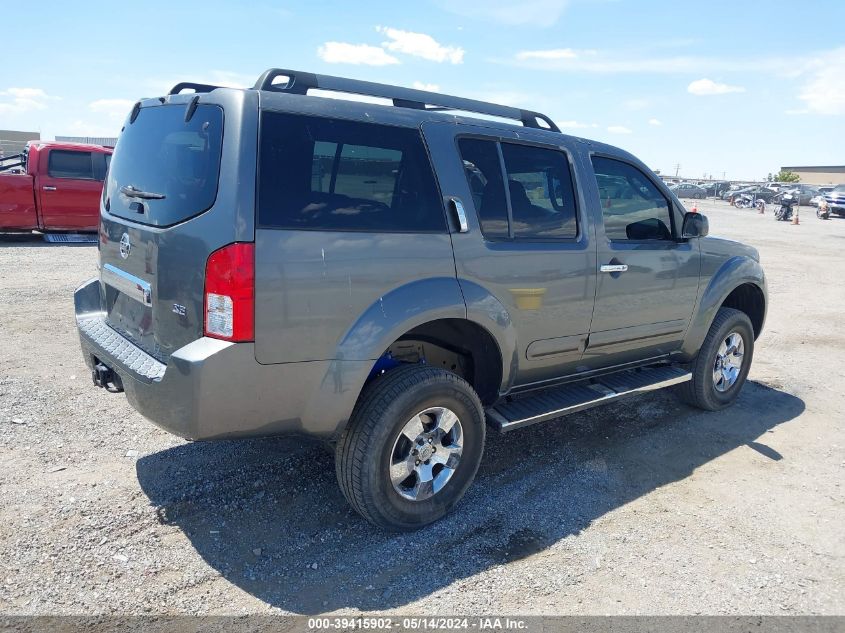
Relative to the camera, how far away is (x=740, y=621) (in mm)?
2770

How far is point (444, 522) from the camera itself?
3439 mm

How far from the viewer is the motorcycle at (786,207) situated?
3055 cm

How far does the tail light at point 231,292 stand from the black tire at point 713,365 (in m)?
3.74

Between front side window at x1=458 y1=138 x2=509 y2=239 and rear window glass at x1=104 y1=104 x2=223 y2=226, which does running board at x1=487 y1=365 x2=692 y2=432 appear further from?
rear window glass at x1=104 y1=104 x2=223 y2=226

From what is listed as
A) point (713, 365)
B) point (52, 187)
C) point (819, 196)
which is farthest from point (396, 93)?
point (819, 196)

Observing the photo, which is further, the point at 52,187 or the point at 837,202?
the point at 837,202

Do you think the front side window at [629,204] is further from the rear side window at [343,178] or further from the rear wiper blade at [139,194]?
the rear wiper blade at [139,194]

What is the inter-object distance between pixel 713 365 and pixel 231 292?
4.00 metres

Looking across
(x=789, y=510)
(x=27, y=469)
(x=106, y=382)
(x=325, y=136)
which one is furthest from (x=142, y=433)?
(x=789, y=510)

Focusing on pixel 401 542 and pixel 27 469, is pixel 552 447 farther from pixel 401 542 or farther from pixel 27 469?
pixel 27 469

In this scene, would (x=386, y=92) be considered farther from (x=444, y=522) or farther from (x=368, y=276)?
(x=444, y=522)

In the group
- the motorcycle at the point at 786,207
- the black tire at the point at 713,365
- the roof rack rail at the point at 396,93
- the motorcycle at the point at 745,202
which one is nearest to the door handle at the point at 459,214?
the roof rack rail at the point at 396,93

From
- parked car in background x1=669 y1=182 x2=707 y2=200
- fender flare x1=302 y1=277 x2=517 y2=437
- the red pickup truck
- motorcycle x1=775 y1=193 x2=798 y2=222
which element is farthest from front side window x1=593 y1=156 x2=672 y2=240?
parked car in background x1=669 y1=182 x2=707 y2=200

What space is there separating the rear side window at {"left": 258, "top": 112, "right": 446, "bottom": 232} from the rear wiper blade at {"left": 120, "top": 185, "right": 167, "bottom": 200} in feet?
2.10
